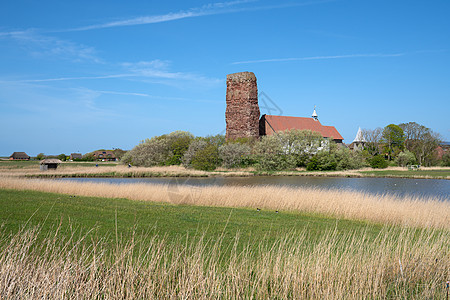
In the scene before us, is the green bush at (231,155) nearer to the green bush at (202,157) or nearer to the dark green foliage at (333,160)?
the green bush at (202,157)

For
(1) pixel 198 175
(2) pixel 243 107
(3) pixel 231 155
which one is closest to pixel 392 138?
(2) pixel 243 107

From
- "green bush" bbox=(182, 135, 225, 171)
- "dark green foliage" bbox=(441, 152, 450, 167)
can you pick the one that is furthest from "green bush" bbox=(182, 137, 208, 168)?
"dark green foliage" bbox=(441, 152, 450, 167)

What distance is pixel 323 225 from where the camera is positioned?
404 inches

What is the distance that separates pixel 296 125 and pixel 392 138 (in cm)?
1875

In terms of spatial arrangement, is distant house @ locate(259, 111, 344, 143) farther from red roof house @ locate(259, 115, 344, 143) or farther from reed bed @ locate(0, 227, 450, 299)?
reed bed @ locate(0, 227, 450, 299)

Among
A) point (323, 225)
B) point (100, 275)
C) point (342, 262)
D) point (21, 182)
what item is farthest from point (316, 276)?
point (21, 182)

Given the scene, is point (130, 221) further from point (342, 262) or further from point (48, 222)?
point (342, 262)

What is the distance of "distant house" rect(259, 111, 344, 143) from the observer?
7006 centimetres

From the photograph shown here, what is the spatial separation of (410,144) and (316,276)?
6956 centimetres

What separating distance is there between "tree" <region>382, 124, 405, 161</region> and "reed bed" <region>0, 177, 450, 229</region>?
2156 inches

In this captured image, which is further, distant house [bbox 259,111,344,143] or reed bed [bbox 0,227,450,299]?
distant house [bbox 259,111,344,143]

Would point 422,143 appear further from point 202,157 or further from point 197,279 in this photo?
point 197,279

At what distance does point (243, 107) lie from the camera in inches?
2495

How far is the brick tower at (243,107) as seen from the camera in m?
63.1
